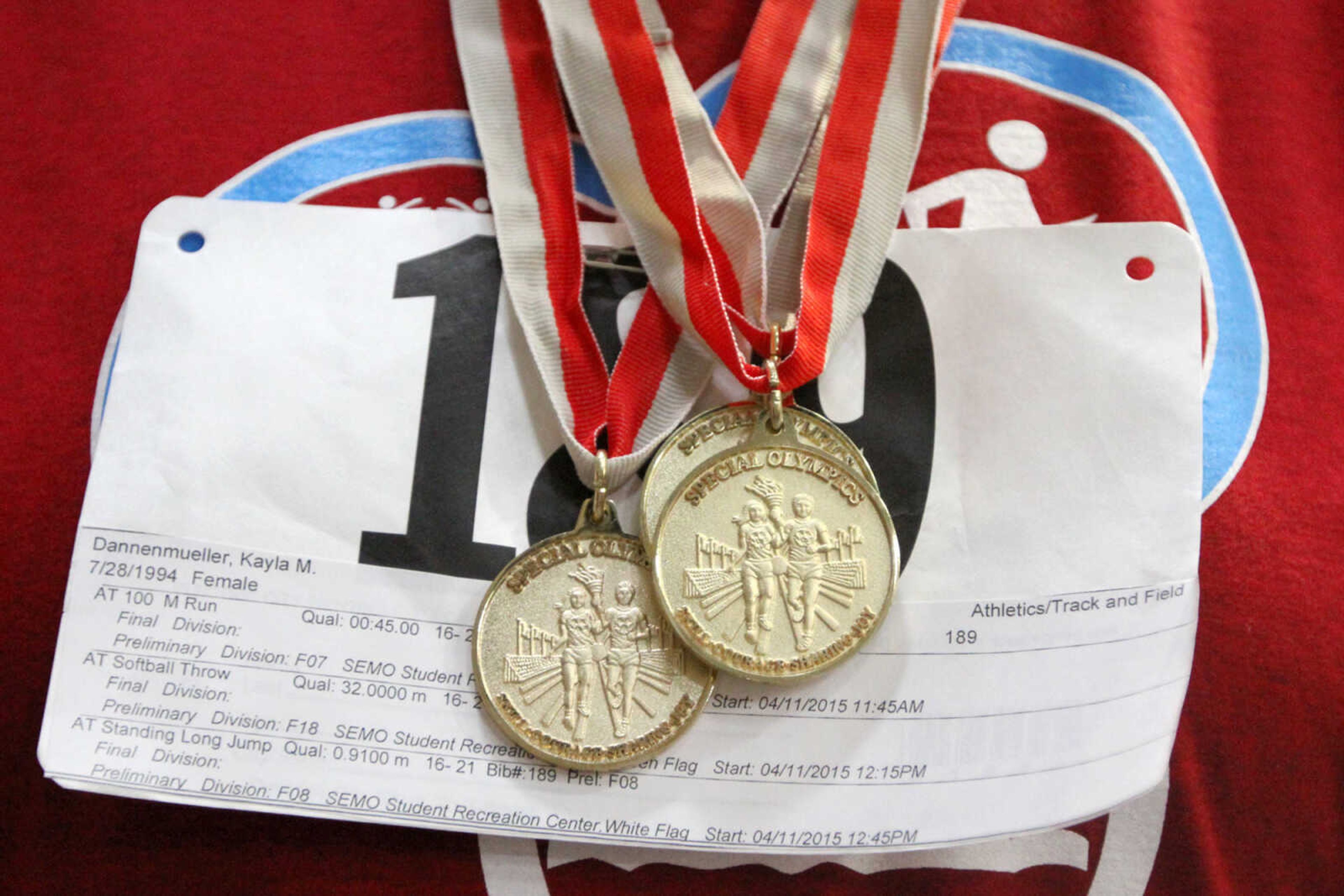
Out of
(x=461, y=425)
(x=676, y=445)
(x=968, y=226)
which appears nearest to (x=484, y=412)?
(x=461, y=425)

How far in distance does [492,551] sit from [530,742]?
0.38 feet

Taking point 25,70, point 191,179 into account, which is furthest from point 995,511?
point 25,70

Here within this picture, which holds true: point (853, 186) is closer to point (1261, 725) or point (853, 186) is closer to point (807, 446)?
point (807, 446)

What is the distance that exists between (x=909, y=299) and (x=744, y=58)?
0.21 metres

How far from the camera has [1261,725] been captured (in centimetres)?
63

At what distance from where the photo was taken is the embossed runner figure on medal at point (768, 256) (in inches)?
24.2

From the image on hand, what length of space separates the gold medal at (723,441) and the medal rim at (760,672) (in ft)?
0.05

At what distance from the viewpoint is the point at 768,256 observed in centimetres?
70

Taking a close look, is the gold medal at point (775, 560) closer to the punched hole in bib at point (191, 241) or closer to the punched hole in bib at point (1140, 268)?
the punched hole in bib at point (1140, 268)

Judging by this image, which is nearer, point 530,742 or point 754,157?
point 530,742

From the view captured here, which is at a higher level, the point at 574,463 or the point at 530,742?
the point at 574,463

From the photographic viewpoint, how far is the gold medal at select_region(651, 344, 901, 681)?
1.99 ft

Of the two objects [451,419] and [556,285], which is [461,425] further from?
[556,285]

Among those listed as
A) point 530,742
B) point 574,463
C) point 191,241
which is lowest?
point 530,742
